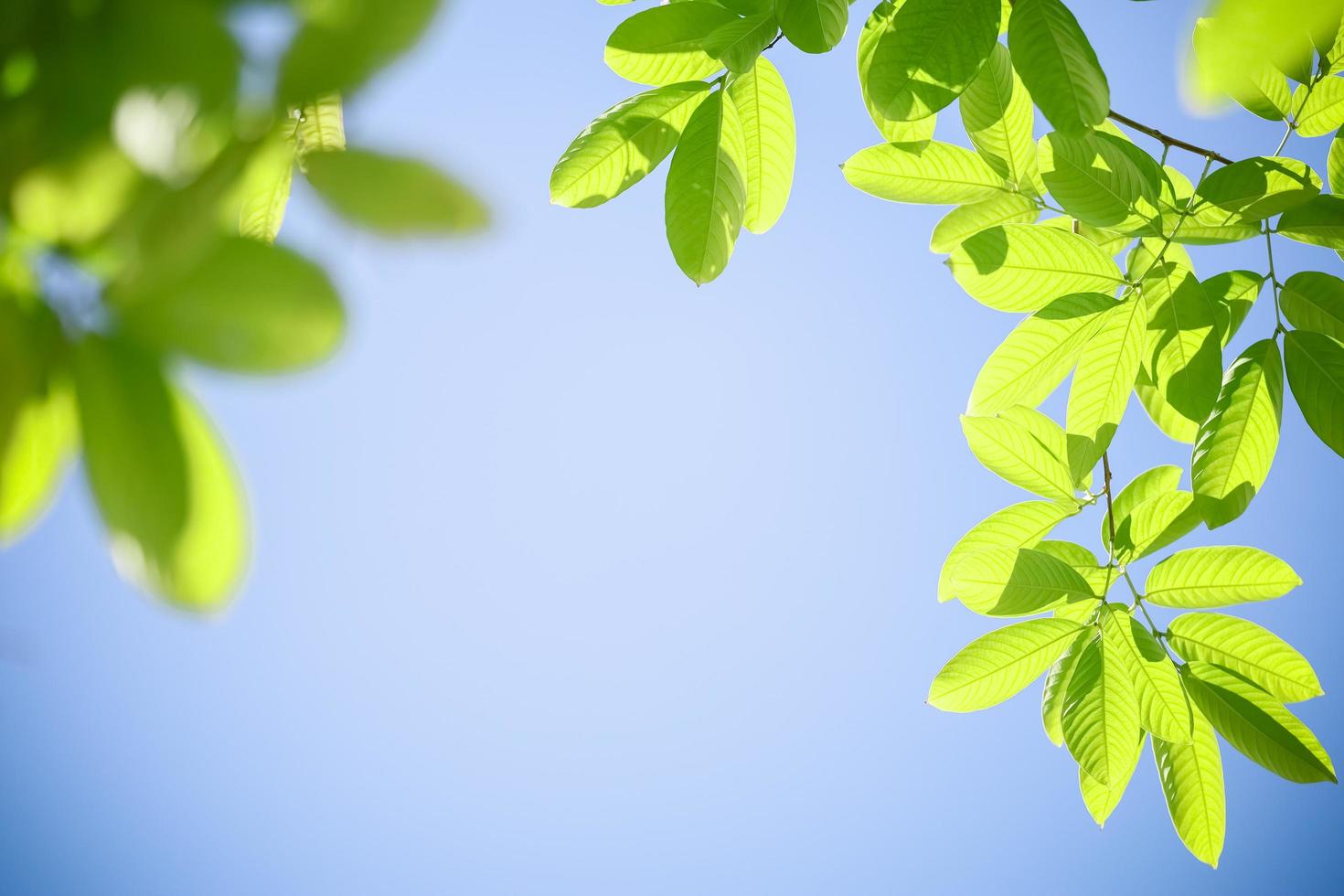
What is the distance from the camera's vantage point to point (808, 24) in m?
0.55

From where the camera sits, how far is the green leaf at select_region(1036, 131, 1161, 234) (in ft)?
2.25

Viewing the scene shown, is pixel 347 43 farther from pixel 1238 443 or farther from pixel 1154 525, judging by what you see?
pixel 1154 525

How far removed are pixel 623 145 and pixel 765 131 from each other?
129 mm

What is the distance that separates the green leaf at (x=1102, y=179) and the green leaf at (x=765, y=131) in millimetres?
225

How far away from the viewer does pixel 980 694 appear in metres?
0.79

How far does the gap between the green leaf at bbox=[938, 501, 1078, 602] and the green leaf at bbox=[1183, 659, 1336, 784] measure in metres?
0.19

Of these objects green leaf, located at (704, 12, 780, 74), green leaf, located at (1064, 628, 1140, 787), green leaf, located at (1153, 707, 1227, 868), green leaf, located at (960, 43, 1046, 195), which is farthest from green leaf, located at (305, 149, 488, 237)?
green leaf, located at (1153, 707, 1227, 868)

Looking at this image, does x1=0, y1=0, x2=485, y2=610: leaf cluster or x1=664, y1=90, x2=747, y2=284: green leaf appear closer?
x1=0, y1=0, x2=485, y2=610: leaf cluster

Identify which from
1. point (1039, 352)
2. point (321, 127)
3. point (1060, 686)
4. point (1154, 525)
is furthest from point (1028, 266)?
point (321, 127)

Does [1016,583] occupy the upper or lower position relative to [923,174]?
lower

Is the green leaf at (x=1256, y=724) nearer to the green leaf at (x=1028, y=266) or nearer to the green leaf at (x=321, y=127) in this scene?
the green leaf at (x=1028, y=266)

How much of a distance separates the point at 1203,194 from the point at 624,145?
1.59ft

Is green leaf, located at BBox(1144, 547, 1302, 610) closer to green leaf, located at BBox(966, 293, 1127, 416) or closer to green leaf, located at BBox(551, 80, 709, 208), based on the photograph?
green leaf, located at BBox(966, 293, 1127, 416)

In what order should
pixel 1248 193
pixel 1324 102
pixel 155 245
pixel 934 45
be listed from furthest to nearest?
pixel 1324 102
pixel 1248 193
pixel 934 45
pixel 155 245
